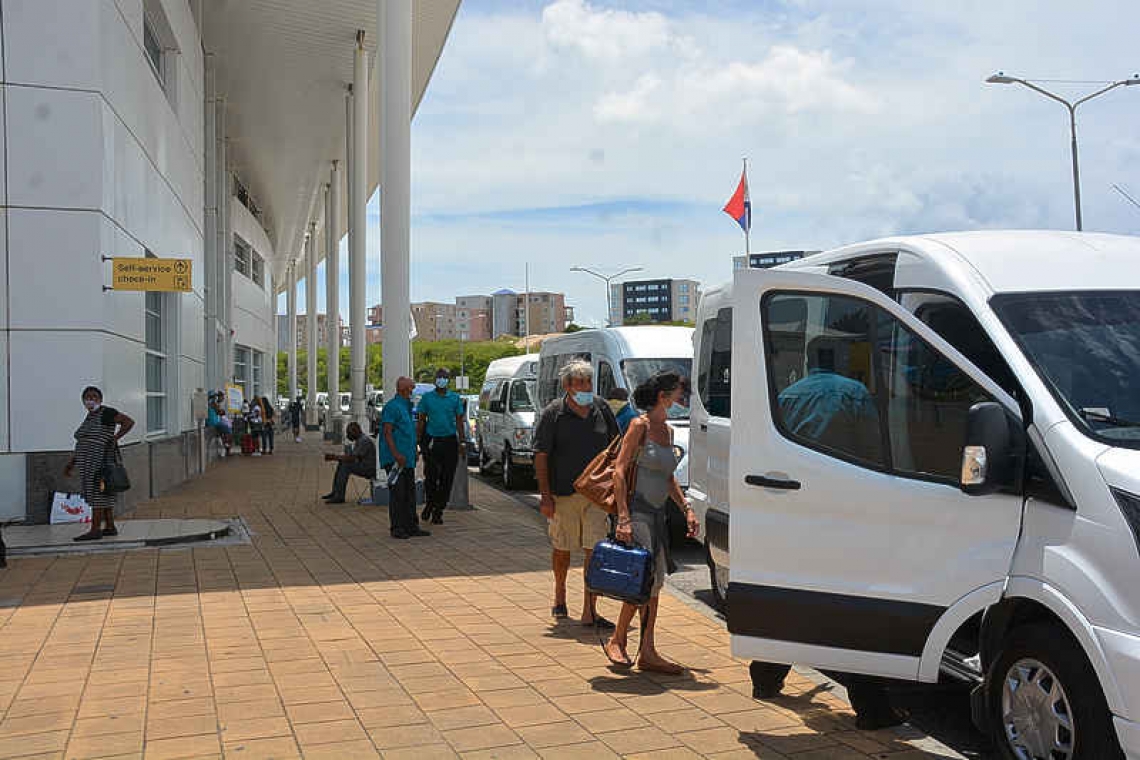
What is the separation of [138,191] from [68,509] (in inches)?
201

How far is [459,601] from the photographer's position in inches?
320

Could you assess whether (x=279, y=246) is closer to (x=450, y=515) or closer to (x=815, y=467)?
(x=450, y=515)

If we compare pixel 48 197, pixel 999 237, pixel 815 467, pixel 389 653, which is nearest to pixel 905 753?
pixel 815 467

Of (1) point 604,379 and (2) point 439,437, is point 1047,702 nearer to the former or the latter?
(2) point 439,437

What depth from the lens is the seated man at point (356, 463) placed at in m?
15.1

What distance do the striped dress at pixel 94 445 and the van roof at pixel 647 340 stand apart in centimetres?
608

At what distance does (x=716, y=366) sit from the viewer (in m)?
8.52

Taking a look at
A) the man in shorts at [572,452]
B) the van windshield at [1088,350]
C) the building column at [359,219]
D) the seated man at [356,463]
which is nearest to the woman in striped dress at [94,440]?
the seated man at [356,463]

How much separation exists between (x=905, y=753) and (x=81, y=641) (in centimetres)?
510

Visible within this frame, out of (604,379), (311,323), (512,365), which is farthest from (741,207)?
(311,323)

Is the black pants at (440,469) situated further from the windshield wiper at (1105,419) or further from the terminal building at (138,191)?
the windshield wiper at (1105,419)

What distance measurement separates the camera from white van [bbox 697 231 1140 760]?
3807 millimetres

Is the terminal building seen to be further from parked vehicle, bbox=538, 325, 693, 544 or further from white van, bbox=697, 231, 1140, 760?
white van, bbox=697, 231, 1140, 760

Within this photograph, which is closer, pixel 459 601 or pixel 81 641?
pixel 81 641
